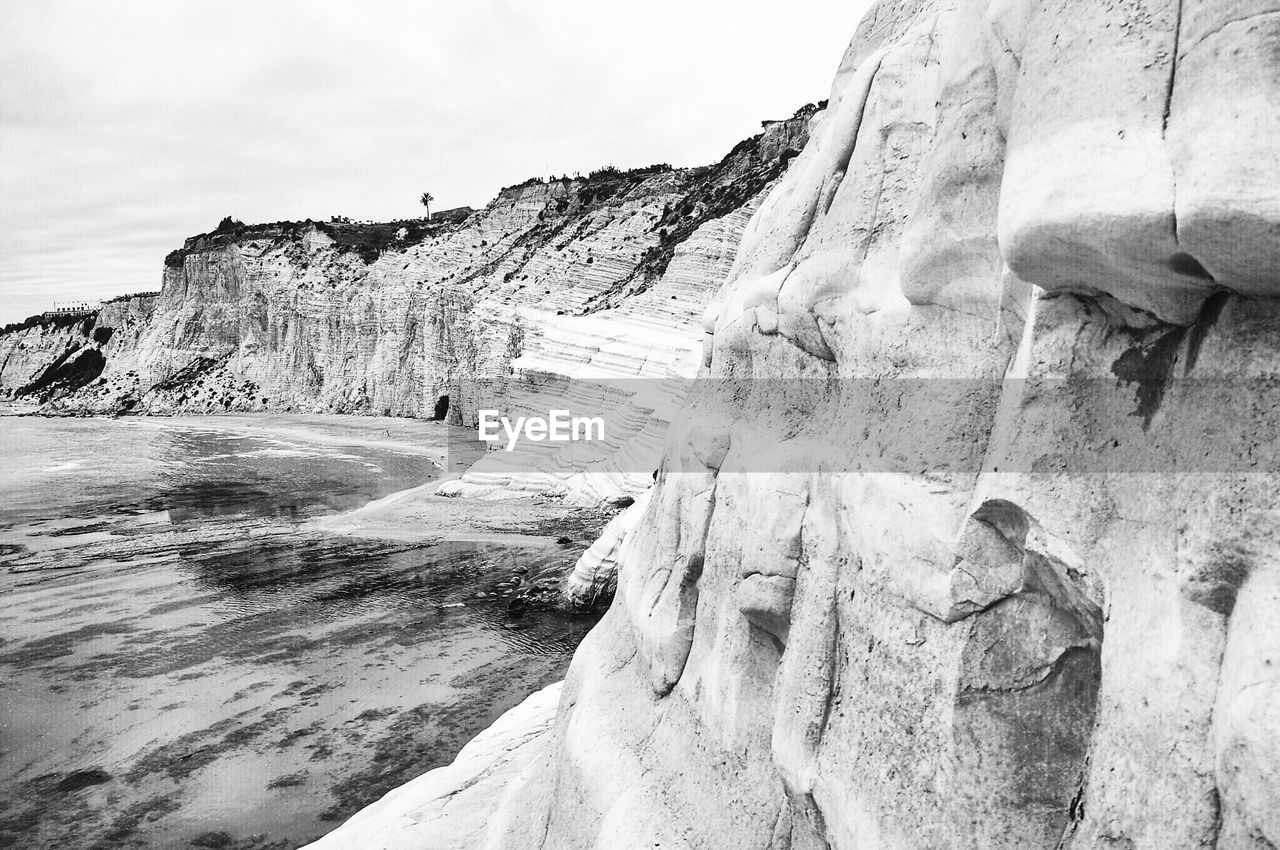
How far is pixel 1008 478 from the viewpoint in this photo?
2738 millimetres

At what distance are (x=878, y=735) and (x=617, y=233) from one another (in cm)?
4621

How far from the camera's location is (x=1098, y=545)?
2457 mm

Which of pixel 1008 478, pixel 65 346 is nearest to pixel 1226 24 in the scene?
pixel 1008 478

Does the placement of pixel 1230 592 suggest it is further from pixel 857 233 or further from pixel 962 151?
pixel 857 233

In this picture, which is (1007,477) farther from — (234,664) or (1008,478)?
(234,664)

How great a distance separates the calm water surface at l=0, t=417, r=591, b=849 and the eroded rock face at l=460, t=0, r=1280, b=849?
7149 mm

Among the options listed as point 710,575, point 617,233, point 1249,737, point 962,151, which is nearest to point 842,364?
point 962,151

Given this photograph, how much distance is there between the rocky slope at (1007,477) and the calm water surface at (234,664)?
23.3 feet

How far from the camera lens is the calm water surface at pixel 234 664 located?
9.72m

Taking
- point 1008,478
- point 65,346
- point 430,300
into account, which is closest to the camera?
point 1008,478

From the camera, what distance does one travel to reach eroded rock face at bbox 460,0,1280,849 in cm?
210

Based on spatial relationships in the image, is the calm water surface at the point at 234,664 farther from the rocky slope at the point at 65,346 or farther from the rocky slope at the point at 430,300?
the rocky slope at the point at 65,346

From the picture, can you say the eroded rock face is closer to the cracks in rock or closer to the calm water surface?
the cracks in rock

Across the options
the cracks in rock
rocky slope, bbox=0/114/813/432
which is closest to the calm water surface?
the cracks in rock
